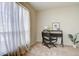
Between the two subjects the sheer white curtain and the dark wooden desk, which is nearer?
the sheer white curtain

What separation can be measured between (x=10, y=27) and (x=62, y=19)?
1956mm

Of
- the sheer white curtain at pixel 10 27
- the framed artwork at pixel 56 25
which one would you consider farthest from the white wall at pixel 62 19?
the sheer white curtain at pixel 10 27

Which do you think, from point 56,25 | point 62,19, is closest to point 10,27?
point 56,25

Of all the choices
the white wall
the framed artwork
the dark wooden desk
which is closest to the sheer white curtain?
the white wall

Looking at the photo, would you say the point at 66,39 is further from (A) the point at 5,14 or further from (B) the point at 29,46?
(A) the point at 5,14

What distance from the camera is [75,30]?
3781mm

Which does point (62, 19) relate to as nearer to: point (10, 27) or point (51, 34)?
point (51, 34)

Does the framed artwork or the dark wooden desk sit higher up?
the framed artwork

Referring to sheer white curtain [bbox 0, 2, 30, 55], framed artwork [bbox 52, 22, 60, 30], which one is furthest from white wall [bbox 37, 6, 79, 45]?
sheer white curtain [bbox 0, 2, 30, 55]

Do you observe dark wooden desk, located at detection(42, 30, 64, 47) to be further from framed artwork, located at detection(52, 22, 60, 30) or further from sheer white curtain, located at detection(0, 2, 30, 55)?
sheer white curtain, located at detection(0, 2, 30, 55)

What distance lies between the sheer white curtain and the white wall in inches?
29.9

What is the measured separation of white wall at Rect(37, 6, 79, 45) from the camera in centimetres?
351

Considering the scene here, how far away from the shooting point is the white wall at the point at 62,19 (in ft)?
11.5

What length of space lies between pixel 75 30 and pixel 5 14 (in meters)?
2.69
